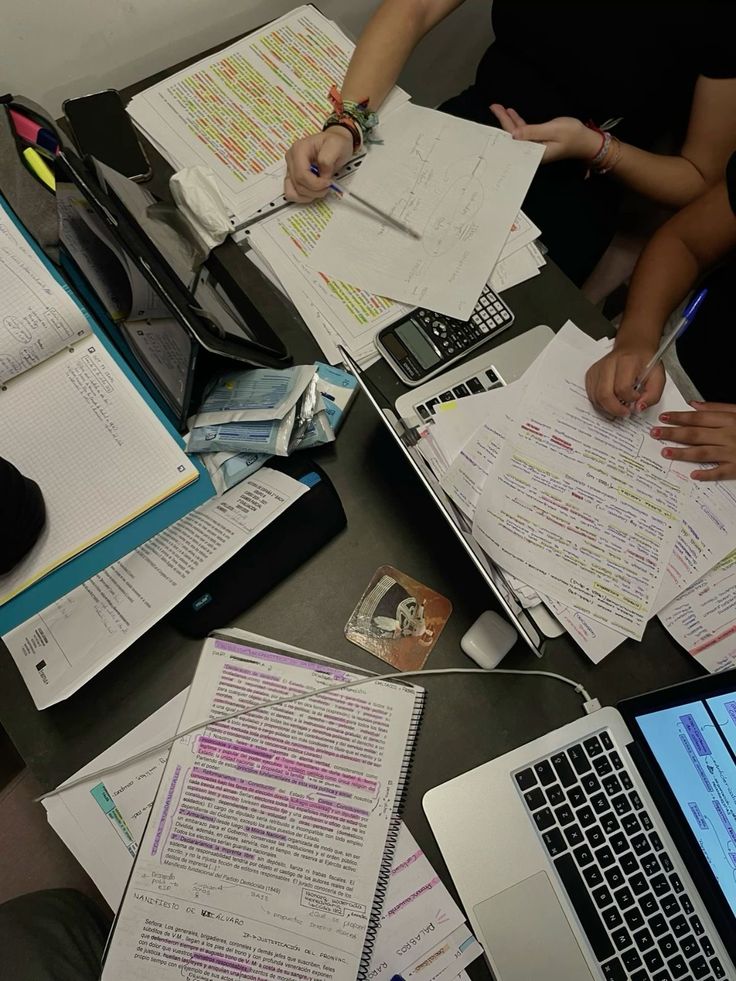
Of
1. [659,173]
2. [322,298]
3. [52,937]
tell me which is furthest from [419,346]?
[52,937]

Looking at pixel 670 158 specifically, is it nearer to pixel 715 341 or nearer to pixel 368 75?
pixel 715 341

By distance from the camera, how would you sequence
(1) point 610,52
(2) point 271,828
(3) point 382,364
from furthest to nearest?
1. (1) point 610,52
2. (3) point 382,364
3. (2) point 271,828

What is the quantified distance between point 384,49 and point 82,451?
0.75 meters

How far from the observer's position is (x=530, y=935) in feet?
2.15

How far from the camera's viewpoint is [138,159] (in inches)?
35.1

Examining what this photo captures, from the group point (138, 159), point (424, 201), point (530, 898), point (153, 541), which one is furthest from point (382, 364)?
point (530, 898)

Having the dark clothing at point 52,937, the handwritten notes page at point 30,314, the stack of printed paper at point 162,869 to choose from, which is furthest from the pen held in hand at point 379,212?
the dark clothing at point 52,937

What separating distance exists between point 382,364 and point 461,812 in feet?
1.82

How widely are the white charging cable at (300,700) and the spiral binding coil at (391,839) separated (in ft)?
0.11

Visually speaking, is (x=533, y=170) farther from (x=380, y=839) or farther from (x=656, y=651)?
(x=380, y=839)

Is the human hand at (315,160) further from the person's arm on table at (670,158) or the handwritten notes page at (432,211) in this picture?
the person's arm on table at (670,158)

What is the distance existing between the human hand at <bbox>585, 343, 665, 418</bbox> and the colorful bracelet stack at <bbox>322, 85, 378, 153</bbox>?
→ 0.48m

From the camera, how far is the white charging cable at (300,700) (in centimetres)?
68

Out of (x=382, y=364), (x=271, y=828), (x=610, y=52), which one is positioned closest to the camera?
(x=271, y=828)
